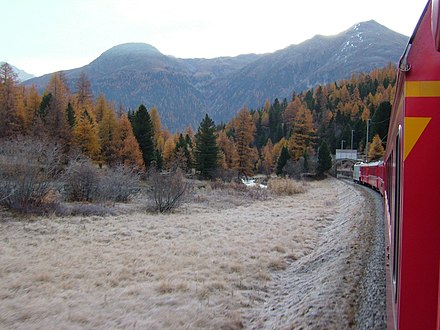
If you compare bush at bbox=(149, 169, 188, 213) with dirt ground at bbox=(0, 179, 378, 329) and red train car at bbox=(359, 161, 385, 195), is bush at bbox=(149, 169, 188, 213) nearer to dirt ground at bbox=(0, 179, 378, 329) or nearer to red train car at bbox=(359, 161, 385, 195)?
dirt ground at bbox=(0, 179, 378, 329)

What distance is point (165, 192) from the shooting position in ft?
74.0

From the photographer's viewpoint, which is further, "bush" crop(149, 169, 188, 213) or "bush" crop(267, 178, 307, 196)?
"bush" crop(267, 178, 307, 196)

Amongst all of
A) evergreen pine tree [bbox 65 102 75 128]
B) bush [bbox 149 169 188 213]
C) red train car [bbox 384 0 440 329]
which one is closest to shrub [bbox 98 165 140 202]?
bush [bbox 149 169 188 213]

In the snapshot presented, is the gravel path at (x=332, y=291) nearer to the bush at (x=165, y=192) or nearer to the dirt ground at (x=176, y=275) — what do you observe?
the dirt ground at (x=176, y=275)

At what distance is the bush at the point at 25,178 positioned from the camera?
722 inches

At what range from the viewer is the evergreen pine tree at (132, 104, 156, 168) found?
52562 mm

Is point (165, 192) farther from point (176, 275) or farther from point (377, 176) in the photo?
point (377, 176)

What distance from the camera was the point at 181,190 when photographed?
23312 mm

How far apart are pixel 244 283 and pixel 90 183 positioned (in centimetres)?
1722

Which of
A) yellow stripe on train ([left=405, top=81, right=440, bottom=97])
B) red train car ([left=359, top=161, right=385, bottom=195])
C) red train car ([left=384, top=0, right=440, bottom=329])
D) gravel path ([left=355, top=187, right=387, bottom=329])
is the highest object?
yellow stripe on train ([left=405, top=81, right=440, bottom=97])

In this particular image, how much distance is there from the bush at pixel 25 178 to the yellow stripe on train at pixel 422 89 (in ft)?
61.3

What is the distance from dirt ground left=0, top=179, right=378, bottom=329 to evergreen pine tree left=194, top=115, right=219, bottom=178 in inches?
1294

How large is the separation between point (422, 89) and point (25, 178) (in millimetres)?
19498

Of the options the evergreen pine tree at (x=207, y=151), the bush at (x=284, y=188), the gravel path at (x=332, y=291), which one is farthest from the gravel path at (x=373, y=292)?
the evergreen pine tree at (x=207, y=151)
